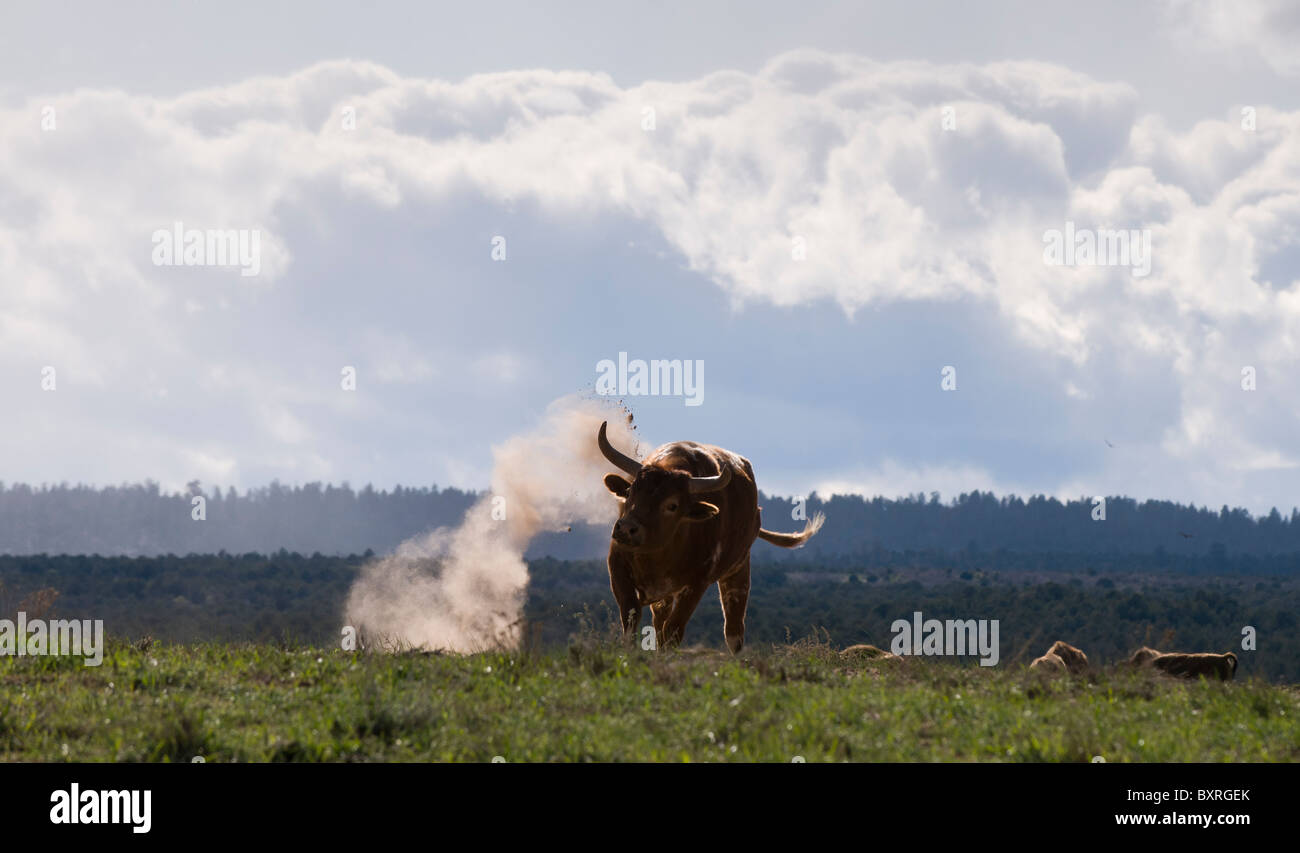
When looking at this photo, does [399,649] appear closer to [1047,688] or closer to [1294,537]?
[1047,688]

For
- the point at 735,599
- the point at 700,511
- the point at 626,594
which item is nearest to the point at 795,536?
the point at 735,599

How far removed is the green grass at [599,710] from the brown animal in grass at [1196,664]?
3.27 m

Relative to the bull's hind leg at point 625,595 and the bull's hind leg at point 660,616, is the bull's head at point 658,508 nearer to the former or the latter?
the bull's hind leg at point 625,595

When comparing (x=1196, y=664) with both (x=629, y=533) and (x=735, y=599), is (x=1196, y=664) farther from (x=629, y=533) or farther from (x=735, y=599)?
(x=629, y=533)

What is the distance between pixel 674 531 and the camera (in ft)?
42.8

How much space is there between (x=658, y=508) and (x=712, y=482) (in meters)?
1.00

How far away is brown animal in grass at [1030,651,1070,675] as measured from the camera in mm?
11235

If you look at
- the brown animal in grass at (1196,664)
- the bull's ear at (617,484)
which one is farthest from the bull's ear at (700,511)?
the brown animal in grass at (1196,664)

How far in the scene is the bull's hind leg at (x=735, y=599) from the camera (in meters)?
15.5

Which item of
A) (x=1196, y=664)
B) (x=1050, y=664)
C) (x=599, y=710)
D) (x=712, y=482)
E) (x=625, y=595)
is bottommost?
(x=1196, y=664)

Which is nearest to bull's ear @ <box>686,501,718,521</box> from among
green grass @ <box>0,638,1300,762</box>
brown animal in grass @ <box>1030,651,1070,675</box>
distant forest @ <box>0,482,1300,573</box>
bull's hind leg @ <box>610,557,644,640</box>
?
bull's hind leg @ <box>610,557,644,640</box>

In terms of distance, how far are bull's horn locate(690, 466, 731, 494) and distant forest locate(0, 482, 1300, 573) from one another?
100m
